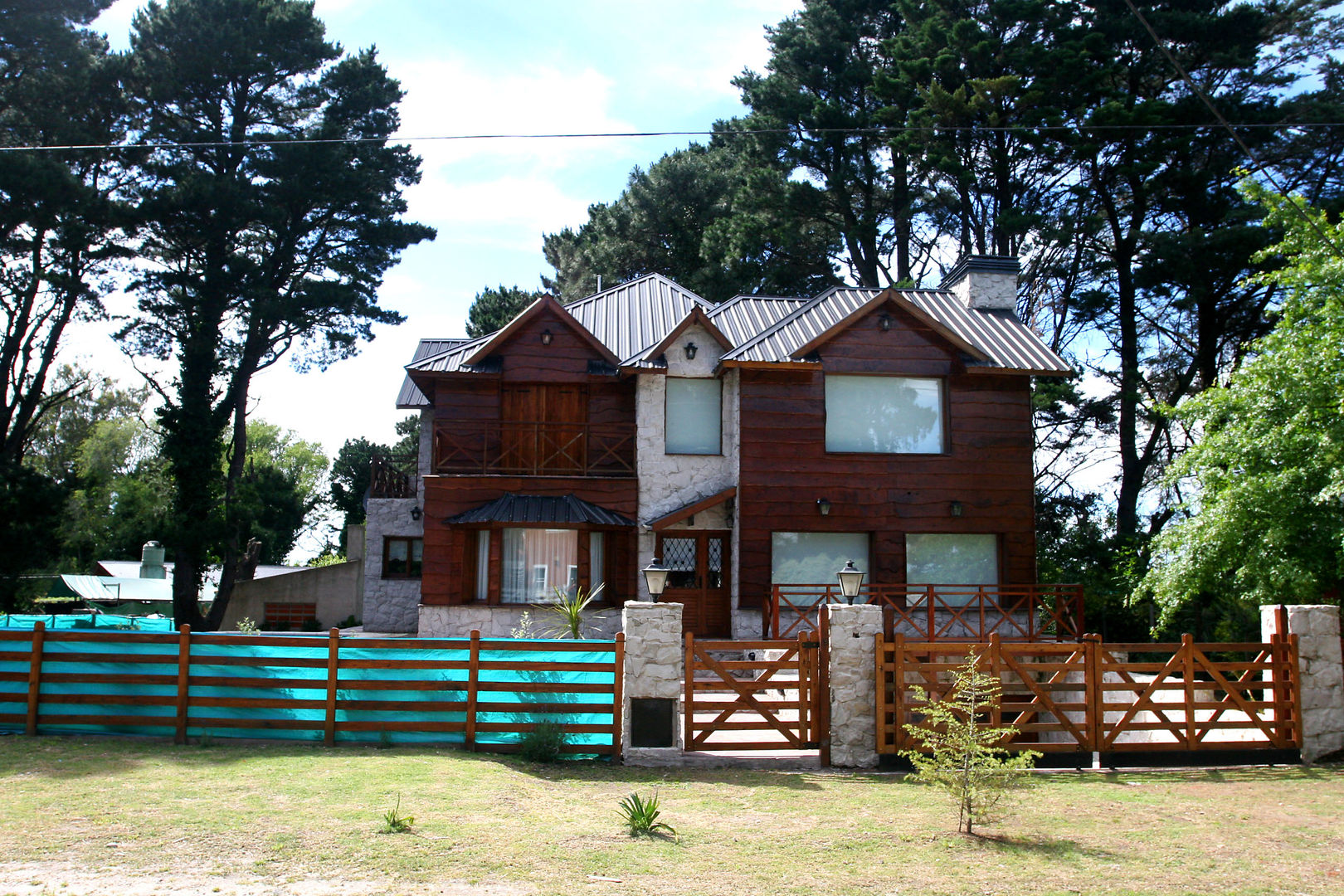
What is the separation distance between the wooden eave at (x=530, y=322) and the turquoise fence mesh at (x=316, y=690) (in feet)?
31.0

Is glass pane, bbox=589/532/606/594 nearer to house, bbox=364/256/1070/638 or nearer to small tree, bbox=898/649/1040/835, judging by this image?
house, bbox=364/256/1070/638

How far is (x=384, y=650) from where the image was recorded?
33.8ft

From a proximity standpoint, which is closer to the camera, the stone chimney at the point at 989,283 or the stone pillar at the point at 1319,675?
the stone pillar at the point at 1319,675

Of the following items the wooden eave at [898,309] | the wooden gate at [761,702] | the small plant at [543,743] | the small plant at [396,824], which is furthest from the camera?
the wooden eave at [898,309]

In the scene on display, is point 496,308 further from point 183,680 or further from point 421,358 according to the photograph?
point 183,680

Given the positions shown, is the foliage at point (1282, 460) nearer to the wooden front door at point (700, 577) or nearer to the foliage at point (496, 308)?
the wooden front door at point (700, 577)

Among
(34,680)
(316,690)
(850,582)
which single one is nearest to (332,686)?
(316,690)

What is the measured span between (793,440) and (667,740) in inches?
352

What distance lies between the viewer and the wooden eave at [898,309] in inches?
720

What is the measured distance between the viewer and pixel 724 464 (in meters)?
18.7

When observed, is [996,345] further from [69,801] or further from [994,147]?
[69,801]

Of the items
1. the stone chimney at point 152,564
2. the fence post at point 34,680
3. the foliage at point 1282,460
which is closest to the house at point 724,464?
the foliage at point 1282,460

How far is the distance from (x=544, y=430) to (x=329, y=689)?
9.56 metres

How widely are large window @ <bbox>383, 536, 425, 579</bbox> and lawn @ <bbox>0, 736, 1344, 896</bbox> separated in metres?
12.6
